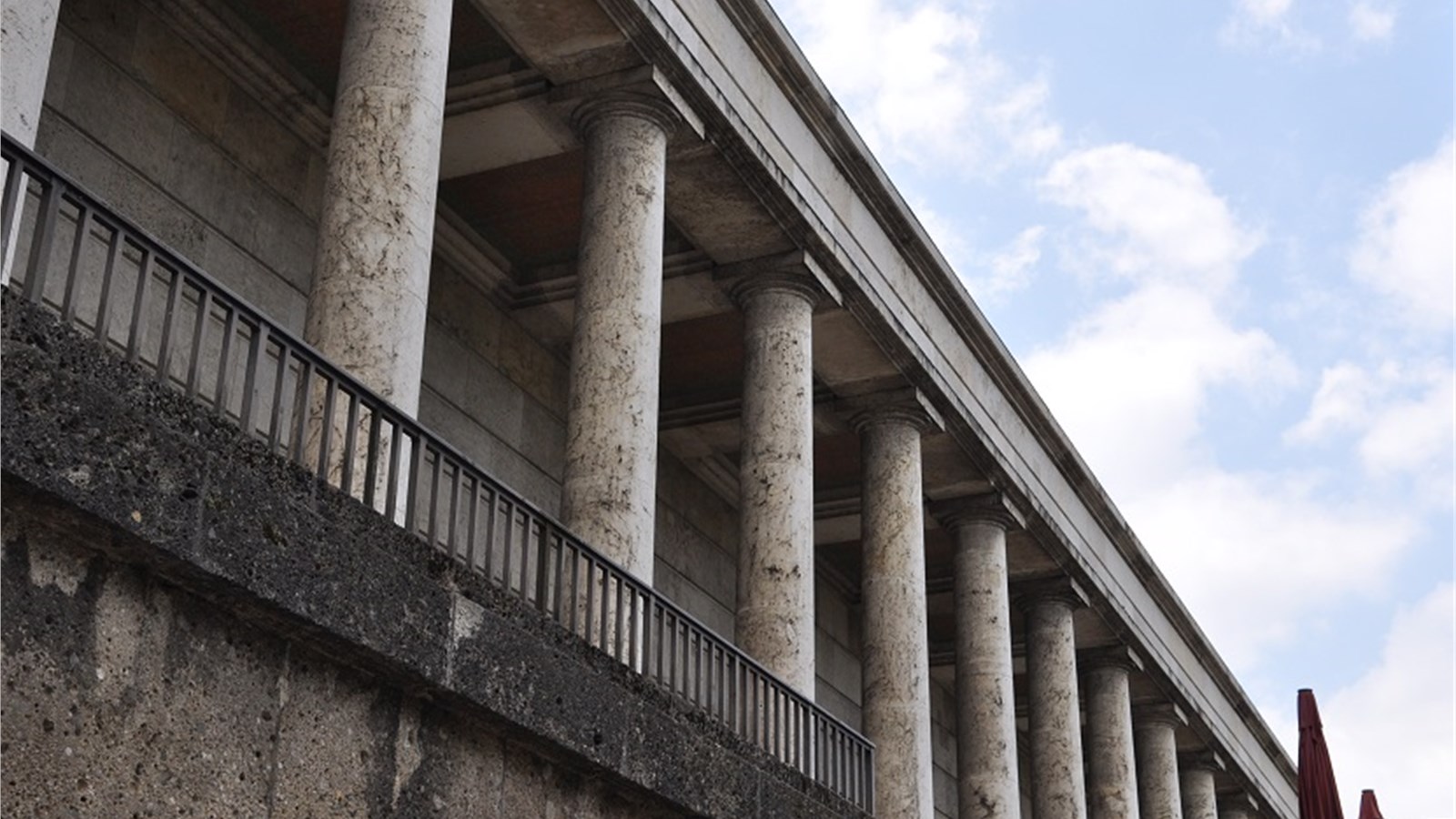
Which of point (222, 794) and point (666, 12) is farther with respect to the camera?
point (666, 12)

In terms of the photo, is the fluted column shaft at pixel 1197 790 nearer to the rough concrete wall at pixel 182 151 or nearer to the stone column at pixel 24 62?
the rough concrete wall at pixel 182 151

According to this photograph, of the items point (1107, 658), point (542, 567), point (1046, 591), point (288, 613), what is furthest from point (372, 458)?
point (1107, 658)

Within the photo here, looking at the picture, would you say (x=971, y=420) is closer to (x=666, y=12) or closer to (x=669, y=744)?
(x=666, y=12)

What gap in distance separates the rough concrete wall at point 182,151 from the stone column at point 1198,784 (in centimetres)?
2440

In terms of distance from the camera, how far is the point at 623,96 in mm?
17188

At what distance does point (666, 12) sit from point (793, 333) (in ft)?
13.9

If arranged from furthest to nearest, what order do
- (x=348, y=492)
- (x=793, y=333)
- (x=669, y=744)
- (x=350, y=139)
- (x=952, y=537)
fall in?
(x=952, y=537) → (x=793, y=333) → (x=350, y=139) → (x=669, y=744) → (x=348, y=492)

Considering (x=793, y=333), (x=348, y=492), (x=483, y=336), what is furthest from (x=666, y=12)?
(x=348, y=492)

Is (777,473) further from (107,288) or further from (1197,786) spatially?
(1197,786)

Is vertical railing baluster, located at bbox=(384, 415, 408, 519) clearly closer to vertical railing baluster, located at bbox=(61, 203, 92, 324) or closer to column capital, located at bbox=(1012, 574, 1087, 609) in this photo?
vertical railing baluster, located at bbox=(61, 203, 92, 324)

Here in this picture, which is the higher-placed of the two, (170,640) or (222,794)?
(170,640)

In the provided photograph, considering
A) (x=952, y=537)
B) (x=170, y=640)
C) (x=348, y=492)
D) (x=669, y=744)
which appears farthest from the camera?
(x=952, y=537)

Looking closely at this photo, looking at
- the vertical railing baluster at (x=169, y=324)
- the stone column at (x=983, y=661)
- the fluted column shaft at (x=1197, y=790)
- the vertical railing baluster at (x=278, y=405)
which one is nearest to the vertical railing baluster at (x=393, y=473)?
the vertical railing baluster at (x=278, y=405)

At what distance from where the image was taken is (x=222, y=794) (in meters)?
7.95
